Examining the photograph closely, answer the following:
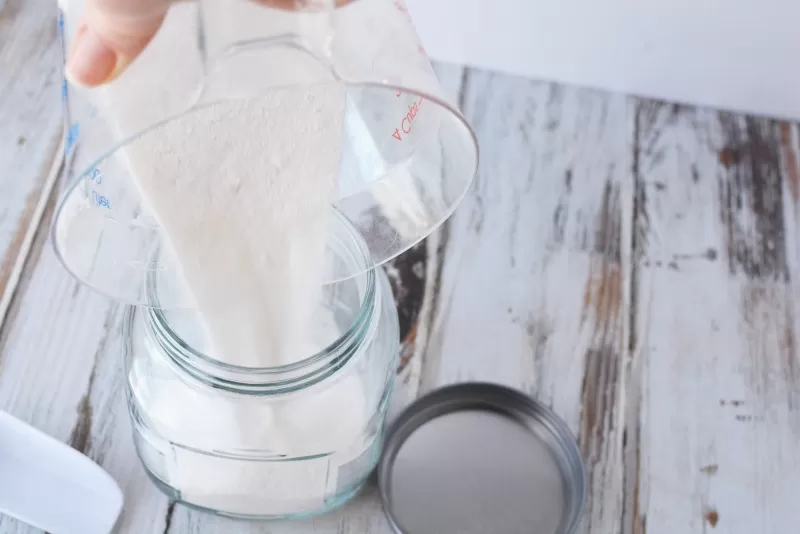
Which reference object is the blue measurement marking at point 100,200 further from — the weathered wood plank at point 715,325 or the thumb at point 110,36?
the weathered wood plank at point 715,325

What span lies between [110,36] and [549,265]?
478 mm

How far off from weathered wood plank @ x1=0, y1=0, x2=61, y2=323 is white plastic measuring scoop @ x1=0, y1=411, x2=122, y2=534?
12 centimetres

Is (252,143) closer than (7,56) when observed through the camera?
Yes

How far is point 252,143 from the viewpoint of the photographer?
39 centimetres

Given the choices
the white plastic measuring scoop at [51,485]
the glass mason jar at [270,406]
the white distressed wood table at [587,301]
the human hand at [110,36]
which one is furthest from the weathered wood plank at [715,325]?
the human hand at [110,36]

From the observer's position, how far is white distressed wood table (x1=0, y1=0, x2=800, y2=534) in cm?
63

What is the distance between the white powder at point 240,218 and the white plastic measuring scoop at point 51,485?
0.08 metres

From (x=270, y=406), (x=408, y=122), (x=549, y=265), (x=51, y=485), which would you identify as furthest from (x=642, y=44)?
(x=51, y=485)

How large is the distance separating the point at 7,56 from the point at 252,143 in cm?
53

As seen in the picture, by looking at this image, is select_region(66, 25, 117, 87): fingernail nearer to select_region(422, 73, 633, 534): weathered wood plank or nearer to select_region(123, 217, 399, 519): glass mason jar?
select_region(123, 217, 399, 519): glass mason jar

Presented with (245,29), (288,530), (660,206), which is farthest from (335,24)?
(660,206)

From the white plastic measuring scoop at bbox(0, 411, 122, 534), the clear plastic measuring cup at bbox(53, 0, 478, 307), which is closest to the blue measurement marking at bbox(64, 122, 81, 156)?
the clear plastic measuring cup at bbox(53, 0, 478, 307)

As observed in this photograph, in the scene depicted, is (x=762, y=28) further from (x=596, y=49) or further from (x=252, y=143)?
(x=252, y=143)

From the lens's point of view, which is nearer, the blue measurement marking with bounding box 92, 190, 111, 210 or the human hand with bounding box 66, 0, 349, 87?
the human hand with bounding box 66, 0, 349, 87
